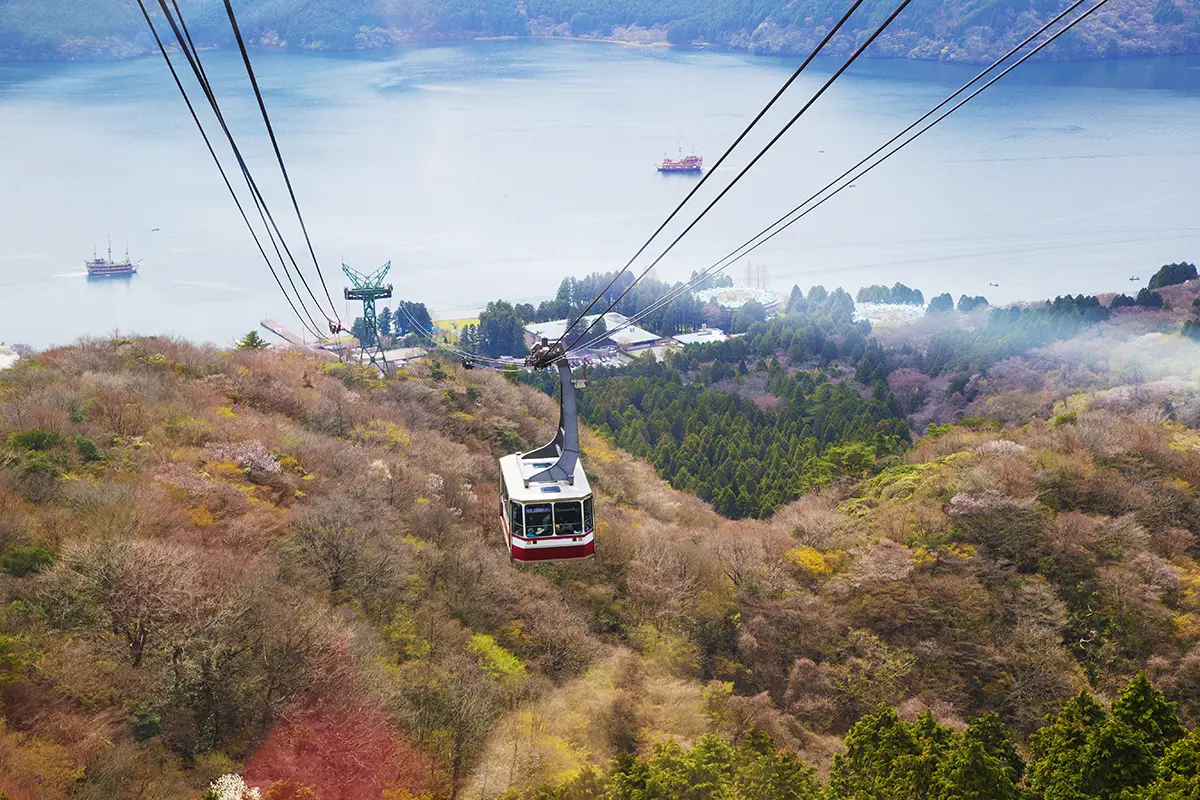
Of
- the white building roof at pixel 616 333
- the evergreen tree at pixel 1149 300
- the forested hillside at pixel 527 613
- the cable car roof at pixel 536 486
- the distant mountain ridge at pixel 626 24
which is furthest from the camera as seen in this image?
the distant mountain ridge at pixel 626 24

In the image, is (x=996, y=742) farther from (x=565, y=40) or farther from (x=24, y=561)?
(x=565, y=40)

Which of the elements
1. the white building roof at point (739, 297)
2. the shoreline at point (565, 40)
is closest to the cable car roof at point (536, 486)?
the white building roof at point (739, 297)

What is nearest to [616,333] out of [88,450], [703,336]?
[703,336]

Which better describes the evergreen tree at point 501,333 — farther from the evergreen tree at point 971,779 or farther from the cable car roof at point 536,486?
the evergreen tree at point 971,779

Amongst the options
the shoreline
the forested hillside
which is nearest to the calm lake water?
the shoreline

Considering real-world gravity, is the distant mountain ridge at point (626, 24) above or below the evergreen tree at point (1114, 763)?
above

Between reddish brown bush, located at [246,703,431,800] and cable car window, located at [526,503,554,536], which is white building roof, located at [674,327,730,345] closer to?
reddish brown bush, located at [246,703,431,800]

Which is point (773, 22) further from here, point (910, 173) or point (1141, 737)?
point (1141, 737)
